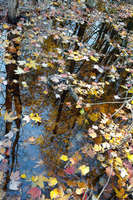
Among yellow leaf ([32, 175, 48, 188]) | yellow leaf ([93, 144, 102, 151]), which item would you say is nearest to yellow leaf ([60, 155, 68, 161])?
yellow leaf ([32, 175, 48, 188])

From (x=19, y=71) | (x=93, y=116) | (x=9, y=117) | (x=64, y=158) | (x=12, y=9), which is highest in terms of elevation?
(x=12, y=9)

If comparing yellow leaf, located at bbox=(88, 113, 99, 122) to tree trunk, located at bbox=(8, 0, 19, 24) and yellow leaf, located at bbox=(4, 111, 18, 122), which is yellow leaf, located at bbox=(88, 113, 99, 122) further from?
tree trunk, located at bbox=(8, 0, 19, 24)

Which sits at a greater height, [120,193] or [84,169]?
[84,169]

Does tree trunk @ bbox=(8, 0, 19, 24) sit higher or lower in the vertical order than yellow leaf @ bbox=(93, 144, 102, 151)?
higher

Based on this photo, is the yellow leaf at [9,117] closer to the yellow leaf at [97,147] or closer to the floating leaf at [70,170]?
the floating leaf at [70,170]

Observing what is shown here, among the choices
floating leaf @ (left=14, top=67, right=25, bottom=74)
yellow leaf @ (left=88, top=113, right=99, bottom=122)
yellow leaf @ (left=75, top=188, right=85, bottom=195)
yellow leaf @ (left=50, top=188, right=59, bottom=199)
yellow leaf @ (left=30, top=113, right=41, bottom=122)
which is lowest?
yellow leaf @ (left=75, top=188, right=85, bottom=195)

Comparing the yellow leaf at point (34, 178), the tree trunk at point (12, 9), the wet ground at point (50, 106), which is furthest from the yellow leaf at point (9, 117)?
the tree trunk at point (12, 9)

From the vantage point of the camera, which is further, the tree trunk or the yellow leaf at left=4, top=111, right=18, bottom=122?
the tree trunk

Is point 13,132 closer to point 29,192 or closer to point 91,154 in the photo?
point 29,192

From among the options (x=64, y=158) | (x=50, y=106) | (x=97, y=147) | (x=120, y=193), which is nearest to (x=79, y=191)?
(x=64, y=158)

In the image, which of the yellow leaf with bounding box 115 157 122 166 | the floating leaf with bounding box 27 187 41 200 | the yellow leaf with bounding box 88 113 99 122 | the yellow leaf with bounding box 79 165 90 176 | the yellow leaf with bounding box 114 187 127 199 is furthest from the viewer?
the yellow leaf with bounding box 88 113 99 122

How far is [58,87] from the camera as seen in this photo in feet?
9.08

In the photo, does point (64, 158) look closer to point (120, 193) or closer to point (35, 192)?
point (35, 192)

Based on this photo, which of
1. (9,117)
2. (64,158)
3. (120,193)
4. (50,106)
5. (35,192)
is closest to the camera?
(35,192)
